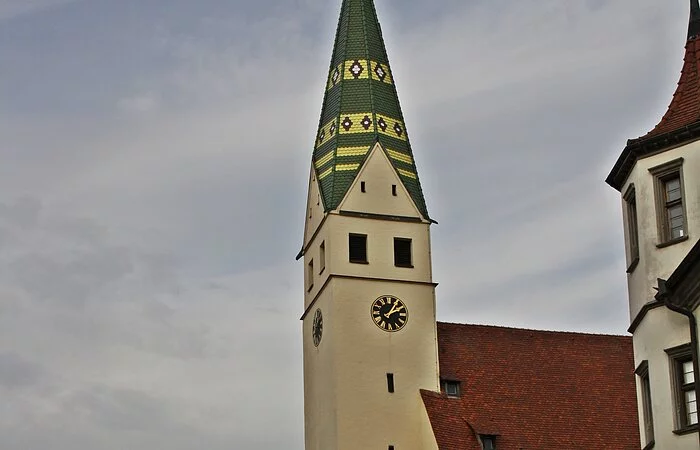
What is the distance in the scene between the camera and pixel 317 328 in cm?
A: 5753

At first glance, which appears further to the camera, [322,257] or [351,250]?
[322,257]

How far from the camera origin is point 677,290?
2920 centimetres

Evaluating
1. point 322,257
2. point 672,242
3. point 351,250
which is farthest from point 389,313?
point 672,242

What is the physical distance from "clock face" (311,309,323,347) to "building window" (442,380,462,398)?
525cm

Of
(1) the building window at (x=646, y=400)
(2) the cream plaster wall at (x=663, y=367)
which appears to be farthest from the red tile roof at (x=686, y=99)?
(1) the building window at (x=646, y=400)

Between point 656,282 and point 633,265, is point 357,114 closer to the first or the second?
point 633,265

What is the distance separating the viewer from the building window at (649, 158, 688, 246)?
101ft

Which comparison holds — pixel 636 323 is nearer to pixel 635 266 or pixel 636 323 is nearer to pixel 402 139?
pixel 635 266

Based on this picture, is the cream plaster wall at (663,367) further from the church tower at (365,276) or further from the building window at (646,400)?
the church tower at (365,276)

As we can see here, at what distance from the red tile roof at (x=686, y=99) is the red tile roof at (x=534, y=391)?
22.6m

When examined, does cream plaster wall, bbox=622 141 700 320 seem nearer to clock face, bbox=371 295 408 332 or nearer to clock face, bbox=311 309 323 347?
clock face, bbox=371 295 408 332

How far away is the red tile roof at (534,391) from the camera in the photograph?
177 ft

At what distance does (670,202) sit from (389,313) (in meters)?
25.7

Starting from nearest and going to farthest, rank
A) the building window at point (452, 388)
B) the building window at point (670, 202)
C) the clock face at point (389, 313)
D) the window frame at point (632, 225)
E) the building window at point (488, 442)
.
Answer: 1. the building window at point (670, 202)
2. the window frame at point (632, 225)
3. the building window at point (488, 442)
4. the building window at point (452, 388)
5. the clock face at point (389, 313)
